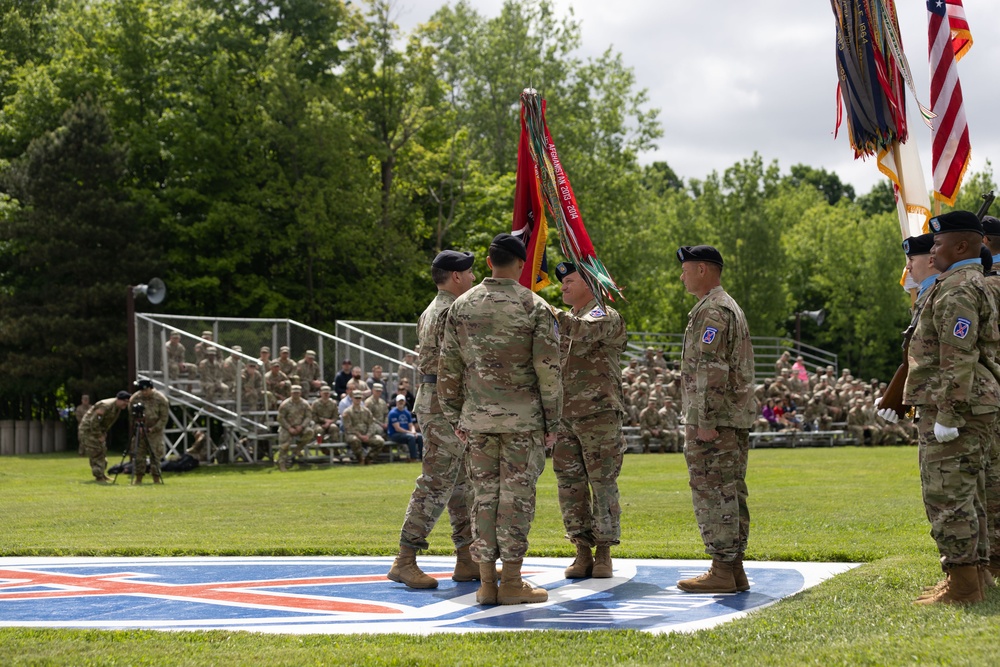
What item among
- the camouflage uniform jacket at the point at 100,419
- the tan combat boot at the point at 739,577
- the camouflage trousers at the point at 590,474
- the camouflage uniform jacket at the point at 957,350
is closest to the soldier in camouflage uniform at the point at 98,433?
the camouflage uniform jacket at the point at 100,419

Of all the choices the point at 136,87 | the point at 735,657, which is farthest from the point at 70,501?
the point at 136,87

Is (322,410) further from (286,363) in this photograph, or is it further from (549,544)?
(549,544)

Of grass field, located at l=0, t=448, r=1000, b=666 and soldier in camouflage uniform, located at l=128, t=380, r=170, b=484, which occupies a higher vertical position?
soldier in camouflage uniform, located at l=128, t=380, r=170, b=484

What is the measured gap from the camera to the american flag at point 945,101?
9.56 meters

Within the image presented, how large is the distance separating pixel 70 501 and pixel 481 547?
990 cm

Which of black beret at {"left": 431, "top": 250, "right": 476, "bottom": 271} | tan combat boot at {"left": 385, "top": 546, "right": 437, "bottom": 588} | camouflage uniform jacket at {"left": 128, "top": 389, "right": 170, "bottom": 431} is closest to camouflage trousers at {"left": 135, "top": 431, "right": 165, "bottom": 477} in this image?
camouflage uniform jacket at {"left": 128, "top": 389, "right": 170, "bottom": 431}

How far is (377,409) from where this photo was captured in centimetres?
2464

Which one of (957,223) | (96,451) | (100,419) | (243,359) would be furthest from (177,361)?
(957,223)

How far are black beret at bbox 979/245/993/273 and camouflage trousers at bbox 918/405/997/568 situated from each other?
114 cm

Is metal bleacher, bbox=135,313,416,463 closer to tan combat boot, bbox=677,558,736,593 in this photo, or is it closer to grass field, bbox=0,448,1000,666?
grass field, bbox=0,448,1000,666

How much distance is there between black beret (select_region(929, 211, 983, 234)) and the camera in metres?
6.70

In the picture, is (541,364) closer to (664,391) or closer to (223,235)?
(664,391)

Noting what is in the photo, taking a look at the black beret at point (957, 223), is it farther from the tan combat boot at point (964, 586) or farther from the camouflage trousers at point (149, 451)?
the camouflage trousers at point (149, 451)

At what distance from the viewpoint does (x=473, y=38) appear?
53.2m
